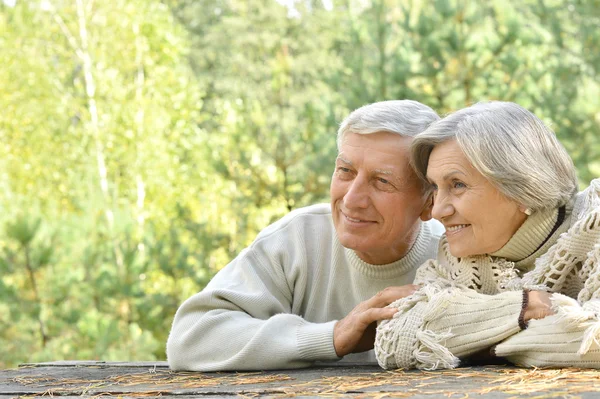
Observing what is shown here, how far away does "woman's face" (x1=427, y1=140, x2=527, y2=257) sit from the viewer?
9.30ft

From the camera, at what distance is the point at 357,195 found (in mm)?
3242

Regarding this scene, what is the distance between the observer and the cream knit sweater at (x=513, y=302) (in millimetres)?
2705

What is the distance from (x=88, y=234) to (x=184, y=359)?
6.34 m

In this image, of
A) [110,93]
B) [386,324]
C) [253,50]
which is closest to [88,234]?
[110,93]

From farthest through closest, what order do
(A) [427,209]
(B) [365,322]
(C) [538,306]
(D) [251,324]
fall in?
(A) [427,209] → (D) [251,324] → (B) [365,322] → (C) [538,306]

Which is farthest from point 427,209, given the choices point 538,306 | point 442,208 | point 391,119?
point 538,306

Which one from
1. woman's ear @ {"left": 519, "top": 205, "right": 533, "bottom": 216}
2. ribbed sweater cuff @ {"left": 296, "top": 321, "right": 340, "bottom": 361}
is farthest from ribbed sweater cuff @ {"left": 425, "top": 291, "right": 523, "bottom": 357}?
ribbed sweater cuff @ {"left": 296, "top": 321, "right": 340, "bottom": 361}

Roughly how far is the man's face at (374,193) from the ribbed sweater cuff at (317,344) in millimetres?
360

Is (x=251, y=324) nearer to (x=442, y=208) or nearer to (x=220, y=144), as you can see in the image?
(x=442, y=208)

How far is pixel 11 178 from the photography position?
16109 millimetres

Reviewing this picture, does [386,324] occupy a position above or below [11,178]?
below

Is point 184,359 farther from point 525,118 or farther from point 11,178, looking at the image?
point 11,178

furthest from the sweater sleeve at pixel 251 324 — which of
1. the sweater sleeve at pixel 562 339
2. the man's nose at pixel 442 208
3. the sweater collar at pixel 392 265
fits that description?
the sweater sleeve at pixel 562 339

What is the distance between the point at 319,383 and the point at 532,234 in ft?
2.78
